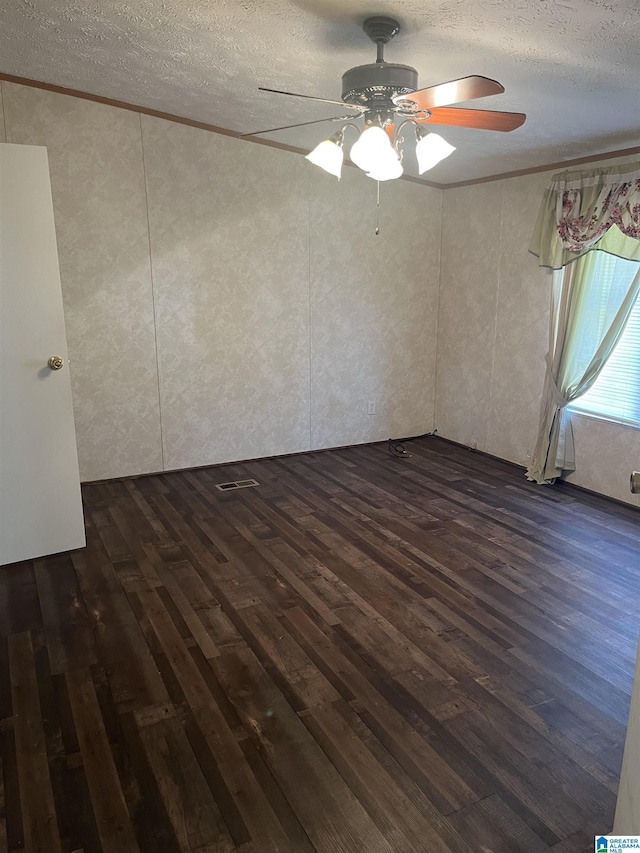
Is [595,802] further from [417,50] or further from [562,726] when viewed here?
[417,50]

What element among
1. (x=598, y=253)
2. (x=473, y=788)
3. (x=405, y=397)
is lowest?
(x=473, y=788)

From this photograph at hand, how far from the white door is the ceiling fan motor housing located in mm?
1654

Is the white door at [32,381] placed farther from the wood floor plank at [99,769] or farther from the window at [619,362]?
the window at [619,362]

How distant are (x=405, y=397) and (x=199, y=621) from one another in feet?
11.9

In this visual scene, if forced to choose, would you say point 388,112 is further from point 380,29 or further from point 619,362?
point 619,362

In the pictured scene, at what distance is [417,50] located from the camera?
2.73 metres

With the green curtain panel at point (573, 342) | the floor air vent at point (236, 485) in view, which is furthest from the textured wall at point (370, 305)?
the green curtain panel at point (573, 342)

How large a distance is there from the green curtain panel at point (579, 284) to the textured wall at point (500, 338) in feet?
0.53

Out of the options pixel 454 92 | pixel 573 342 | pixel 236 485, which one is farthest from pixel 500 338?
pixel 454 92

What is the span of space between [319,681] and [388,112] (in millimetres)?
2377

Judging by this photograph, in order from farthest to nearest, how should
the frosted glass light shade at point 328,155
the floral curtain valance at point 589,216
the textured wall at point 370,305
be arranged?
1. the textured wall at point 370,305
2. the floral curtain valance at point 589,216
3. the frosted glass light shade at point 328,155

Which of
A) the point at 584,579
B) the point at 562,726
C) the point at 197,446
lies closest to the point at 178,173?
the point at 197,446

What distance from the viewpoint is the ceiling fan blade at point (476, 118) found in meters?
2.44

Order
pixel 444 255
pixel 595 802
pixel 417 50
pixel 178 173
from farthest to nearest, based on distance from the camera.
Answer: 1. pixel 444 255
2. pixel 178 173
3. pixel 417 50
4. pixel 595 802
